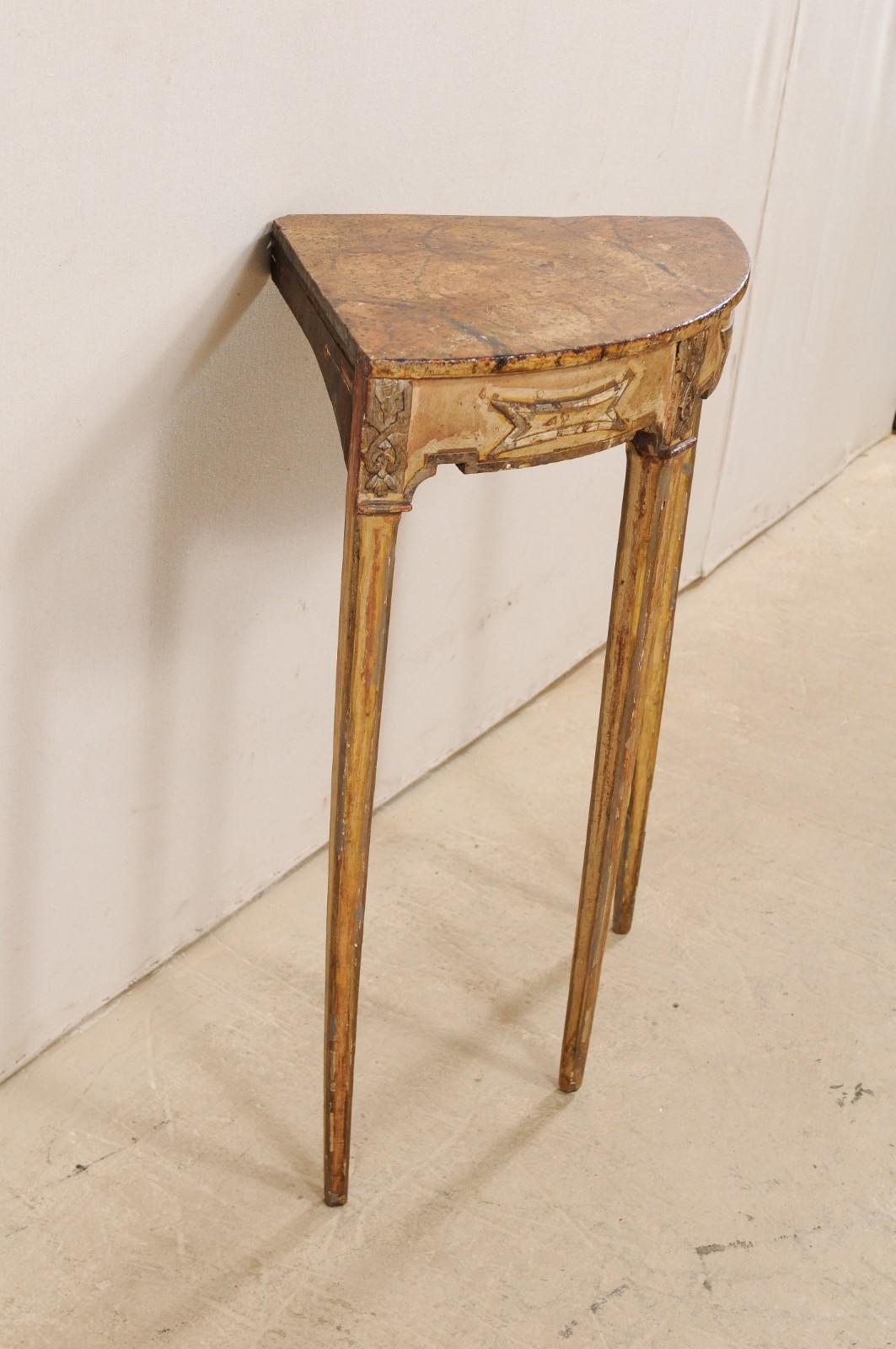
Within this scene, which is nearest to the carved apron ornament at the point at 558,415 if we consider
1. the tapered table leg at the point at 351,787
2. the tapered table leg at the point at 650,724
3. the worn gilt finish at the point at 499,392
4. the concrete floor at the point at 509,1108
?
the worn gilt finish at the point at 499,392

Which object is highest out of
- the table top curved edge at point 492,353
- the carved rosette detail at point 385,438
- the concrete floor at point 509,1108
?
the table top curved edge at point 492,353

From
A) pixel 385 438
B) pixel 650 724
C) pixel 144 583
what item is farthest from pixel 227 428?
pixel 650 724

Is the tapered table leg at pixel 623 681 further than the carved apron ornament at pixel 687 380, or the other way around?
the tapered table leg at pixel 623 681

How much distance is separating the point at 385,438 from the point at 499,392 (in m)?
0.10

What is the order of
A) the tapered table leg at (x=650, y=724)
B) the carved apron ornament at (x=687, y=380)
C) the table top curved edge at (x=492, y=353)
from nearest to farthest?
1. the table top curved edge at (x=492, y=353)
2. the carved apron ornament at (x=687, y=380)
3. the tapered table leg at (x=650, y=724)

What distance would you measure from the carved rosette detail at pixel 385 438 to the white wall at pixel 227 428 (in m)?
0.34

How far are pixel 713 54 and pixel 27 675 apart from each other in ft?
4.62

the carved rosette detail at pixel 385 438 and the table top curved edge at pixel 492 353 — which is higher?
the table top curved edge at pixel 492 353

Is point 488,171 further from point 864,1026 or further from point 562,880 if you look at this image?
point 864,1026

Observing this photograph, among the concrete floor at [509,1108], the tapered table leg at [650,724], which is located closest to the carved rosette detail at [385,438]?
the tapered table leg at [650,724]

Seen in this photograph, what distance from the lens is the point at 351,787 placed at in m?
1.28

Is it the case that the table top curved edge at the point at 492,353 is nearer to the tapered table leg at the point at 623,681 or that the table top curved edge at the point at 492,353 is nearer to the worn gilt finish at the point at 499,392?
the worn gilt finish at the point at 499,392

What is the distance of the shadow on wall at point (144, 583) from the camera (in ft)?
4.59

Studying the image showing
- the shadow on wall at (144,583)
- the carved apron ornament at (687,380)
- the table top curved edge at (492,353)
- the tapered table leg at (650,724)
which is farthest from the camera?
the tapered table leg at (650,724)
